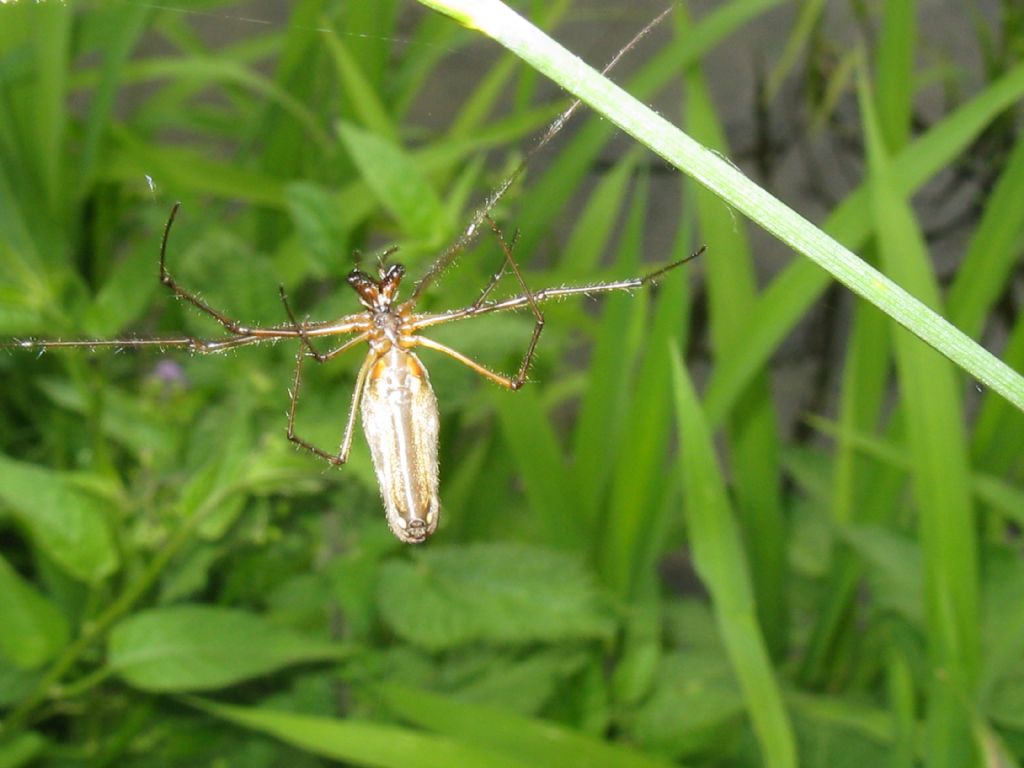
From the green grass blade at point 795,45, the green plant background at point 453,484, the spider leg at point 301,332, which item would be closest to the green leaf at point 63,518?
the green plant background at point 453,484

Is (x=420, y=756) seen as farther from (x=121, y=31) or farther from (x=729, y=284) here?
(x=121, y=31)

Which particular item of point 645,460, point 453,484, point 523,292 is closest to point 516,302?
point 523,292

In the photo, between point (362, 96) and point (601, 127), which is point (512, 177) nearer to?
point (362, 96)

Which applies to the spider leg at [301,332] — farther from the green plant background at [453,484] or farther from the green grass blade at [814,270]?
the green grass blade at [814,270]

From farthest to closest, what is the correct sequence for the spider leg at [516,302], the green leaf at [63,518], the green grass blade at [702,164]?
the green leaf at [63,518] < the spider leg at [516,302] < the green grass blade at [702,164]

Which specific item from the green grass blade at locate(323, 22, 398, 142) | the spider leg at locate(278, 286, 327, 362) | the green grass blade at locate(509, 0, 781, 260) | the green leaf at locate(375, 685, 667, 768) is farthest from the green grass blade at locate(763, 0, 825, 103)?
the spider leg at locate(278, 286, 327, 362)

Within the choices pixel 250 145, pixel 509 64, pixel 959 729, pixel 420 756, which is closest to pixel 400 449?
pixel 420 756
